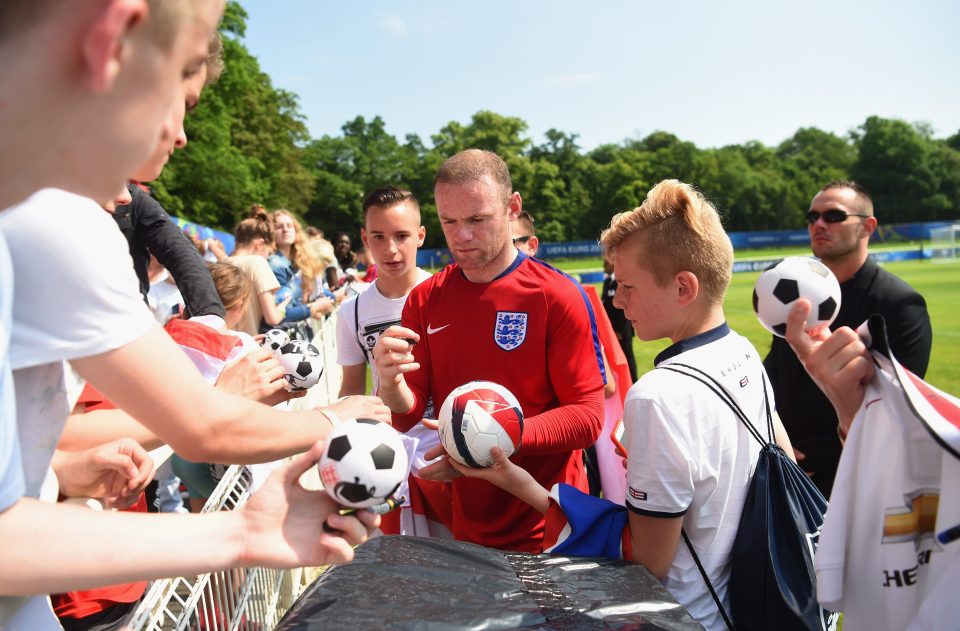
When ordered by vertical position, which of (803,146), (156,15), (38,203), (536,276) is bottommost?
(536,276)

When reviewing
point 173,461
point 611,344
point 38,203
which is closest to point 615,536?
point 38,203

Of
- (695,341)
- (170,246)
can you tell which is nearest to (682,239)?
(695,341)

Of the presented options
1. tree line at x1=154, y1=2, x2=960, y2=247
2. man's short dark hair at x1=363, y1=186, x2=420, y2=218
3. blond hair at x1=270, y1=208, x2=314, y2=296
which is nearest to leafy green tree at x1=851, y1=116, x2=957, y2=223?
tree line at x1=154, y1=2, x2=960, y2=247

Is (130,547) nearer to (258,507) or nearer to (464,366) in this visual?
(258,507)

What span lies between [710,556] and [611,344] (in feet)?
9.31

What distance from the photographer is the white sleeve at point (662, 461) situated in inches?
84.7

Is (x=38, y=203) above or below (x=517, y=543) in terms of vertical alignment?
above

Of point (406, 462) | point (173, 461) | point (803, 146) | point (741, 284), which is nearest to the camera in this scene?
point (406, 462)

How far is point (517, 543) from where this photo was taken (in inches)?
133

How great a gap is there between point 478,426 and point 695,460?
0.87 m

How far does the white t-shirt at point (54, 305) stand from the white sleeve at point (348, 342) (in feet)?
12.3

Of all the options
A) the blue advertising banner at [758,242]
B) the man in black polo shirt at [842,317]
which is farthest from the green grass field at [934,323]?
the blue advertising banner at [758,242]

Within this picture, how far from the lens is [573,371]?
335 centimetres

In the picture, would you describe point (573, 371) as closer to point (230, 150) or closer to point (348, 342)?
point (348, 342)
